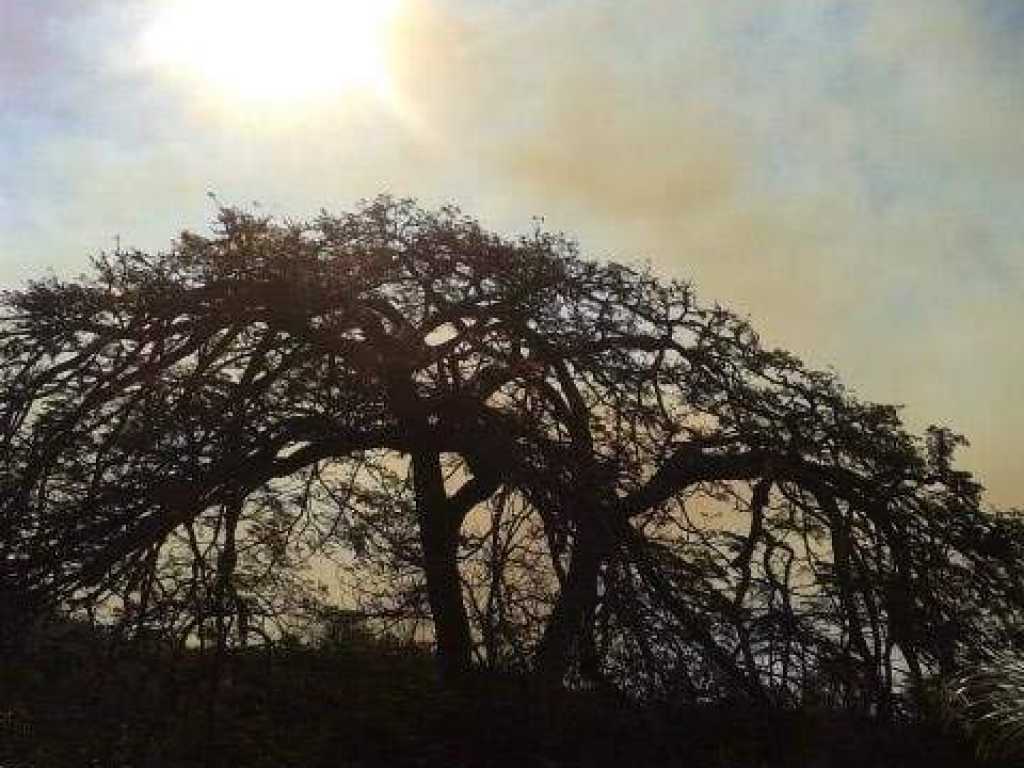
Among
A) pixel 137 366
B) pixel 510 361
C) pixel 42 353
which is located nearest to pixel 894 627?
pixel 510 361

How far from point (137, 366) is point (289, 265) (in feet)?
5.81

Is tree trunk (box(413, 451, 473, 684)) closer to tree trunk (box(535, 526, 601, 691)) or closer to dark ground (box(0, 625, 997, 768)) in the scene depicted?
dark ground (box(0, 625, 997, 768))

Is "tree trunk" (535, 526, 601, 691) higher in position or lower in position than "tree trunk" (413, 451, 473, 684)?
lower

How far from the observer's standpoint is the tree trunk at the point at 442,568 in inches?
470

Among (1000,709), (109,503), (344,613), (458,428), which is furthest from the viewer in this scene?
(344,613)

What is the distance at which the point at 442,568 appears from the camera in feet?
39.1

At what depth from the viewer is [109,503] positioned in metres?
9.88

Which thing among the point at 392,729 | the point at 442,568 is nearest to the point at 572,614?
the point at 392,729

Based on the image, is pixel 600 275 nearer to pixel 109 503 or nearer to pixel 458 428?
pixel 458 428

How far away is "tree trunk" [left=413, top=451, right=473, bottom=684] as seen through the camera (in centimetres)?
1195

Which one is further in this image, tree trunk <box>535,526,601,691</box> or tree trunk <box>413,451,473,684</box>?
tree trunk <box>413,451,473,684</box>

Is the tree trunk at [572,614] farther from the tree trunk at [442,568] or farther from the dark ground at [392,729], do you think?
the tree trunk at [442,568]

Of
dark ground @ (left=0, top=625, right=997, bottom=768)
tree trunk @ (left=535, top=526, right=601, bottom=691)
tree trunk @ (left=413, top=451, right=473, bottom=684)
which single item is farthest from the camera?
tree trunk @ (left=413, top=451, right=473, bottom=684)

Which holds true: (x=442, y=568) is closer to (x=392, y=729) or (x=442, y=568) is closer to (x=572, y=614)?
(x=392, y=729)
